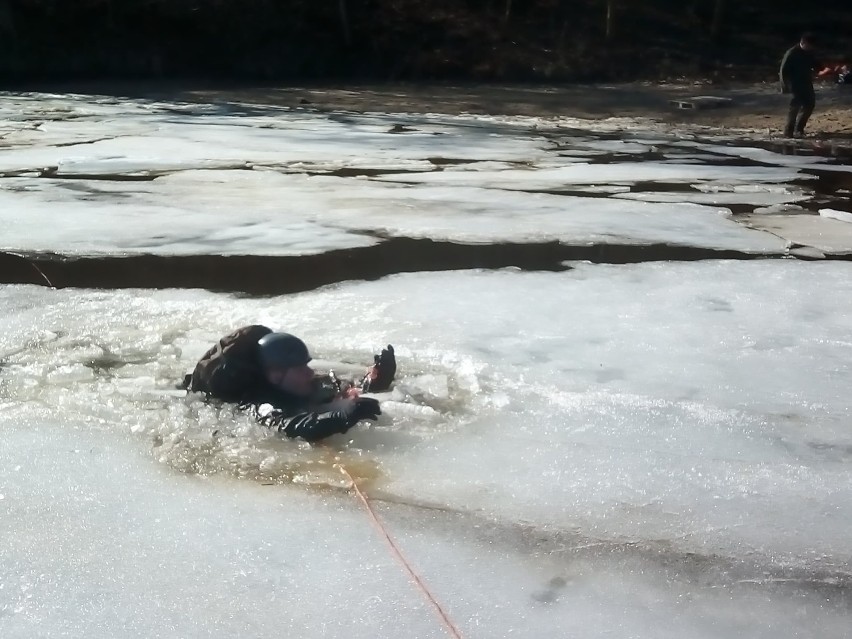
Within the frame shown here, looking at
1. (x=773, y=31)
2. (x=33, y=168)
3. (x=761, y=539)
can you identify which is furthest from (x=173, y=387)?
(x=773, y=31)

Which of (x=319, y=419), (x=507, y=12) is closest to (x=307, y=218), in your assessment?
(x=319, y=419)

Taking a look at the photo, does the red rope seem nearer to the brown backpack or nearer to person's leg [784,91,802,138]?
the brown backpack

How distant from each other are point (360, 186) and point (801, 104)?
722cm

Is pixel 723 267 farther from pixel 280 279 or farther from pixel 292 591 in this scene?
pixel 292 591

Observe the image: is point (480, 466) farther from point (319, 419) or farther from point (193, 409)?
point (193, 409)

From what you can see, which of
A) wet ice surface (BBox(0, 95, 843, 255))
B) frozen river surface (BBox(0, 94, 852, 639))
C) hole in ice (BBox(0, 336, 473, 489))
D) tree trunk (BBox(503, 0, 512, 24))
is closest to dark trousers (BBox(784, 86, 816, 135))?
wet ice surface (BBox(0, 95, 843, 255))

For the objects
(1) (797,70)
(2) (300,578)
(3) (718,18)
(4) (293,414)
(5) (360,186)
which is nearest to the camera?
(2) (300,578)

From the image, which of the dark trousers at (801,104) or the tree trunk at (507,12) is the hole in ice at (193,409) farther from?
the tree trunk at (507,12)

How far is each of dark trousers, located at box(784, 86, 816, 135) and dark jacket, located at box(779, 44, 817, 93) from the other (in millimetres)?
70

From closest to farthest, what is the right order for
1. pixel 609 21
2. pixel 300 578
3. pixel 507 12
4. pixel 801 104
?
pixel 300 578, pixel 801 104, pixel 609 21, pixel 507 12

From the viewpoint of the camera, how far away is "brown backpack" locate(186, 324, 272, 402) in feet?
10.8

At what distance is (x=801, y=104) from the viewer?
1272 cm

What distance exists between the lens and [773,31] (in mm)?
24125

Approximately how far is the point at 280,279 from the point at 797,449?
280cm
